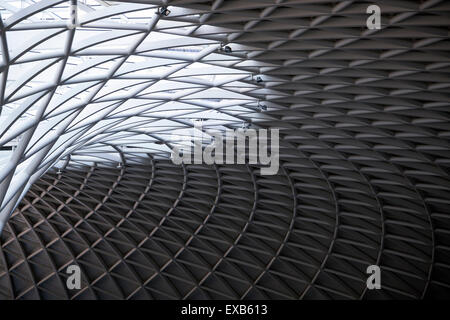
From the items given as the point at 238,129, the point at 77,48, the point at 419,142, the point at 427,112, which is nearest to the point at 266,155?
the point at 238,129

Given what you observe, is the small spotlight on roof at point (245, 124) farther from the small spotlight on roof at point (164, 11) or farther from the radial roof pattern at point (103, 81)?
the small spotlight on roof at point (164, 11)

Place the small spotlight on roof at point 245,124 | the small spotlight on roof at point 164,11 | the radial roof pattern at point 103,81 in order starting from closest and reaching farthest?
the radial roof pattern at point 103,81
the small spotlight on roof at point 164,11
the small spotlight on roof at point 245,124

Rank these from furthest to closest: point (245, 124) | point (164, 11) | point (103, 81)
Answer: point (245, 124), point (103, 81), point (164, 11)

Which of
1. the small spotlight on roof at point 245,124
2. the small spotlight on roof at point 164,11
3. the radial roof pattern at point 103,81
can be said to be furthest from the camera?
the small spotlight on roof at point 245,124

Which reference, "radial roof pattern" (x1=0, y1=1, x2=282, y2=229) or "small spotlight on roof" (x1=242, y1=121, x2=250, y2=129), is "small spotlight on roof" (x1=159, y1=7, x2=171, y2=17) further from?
"small spotlight on roof" (x1=242, y1=121, x2=250, y2=129)

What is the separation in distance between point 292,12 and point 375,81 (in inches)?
395

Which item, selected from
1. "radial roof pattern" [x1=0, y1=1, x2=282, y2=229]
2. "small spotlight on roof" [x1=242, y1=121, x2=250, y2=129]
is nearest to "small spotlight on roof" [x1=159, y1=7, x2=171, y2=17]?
"radial roof pattern" [x1=0, y1=1, x2=282, y2=229]

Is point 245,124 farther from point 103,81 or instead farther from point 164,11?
point 164,11

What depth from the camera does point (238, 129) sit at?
143 ft

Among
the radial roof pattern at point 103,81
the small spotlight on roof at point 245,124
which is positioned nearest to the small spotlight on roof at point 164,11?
the radial roof pattern at point 103,81

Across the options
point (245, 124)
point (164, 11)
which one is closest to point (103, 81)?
point (164, 11)

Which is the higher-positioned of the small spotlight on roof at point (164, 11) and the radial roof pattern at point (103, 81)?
the small spotlight on roof at point (164, 11)

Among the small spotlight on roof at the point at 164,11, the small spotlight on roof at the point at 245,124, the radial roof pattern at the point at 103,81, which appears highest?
the small spotlight on roof at the point at 164,11

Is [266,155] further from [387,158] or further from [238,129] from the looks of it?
[387,158]
